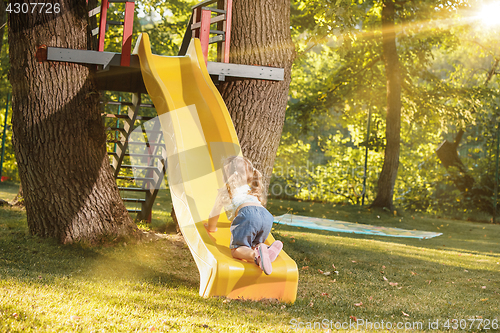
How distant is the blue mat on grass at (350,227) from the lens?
36.7 ft

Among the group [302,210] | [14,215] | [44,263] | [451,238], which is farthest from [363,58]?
[44,263]

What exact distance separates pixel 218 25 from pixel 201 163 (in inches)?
81.0

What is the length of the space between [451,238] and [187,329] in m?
10.1

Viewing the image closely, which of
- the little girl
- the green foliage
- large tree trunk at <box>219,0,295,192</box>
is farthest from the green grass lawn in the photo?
the green foliage

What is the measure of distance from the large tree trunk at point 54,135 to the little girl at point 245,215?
6.03 ft

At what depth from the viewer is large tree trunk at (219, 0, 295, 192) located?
5.93m

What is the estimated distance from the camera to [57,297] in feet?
11.0

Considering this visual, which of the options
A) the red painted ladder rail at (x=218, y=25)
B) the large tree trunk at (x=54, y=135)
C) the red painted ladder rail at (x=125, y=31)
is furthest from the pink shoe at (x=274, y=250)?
the red painted ladder rail at (x=125, y=31)

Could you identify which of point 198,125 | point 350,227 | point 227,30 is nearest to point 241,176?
point 198,125

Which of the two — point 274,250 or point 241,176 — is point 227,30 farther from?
point 274,250

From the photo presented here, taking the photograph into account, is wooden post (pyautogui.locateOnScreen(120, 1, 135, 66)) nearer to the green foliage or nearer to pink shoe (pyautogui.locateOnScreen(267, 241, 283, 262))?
pink shoe (pyautogui.locateOnScreen(267, 241, 283, 262))

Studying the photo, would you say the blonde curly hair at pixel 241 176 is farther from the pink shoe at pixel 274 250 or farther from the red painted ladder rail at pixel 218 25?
the red painted ladder rail at pixel 218 25

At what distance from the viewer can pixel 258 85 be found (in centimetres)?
598

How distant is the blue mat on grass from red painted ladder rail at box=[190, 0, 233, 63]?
567 centimetres
